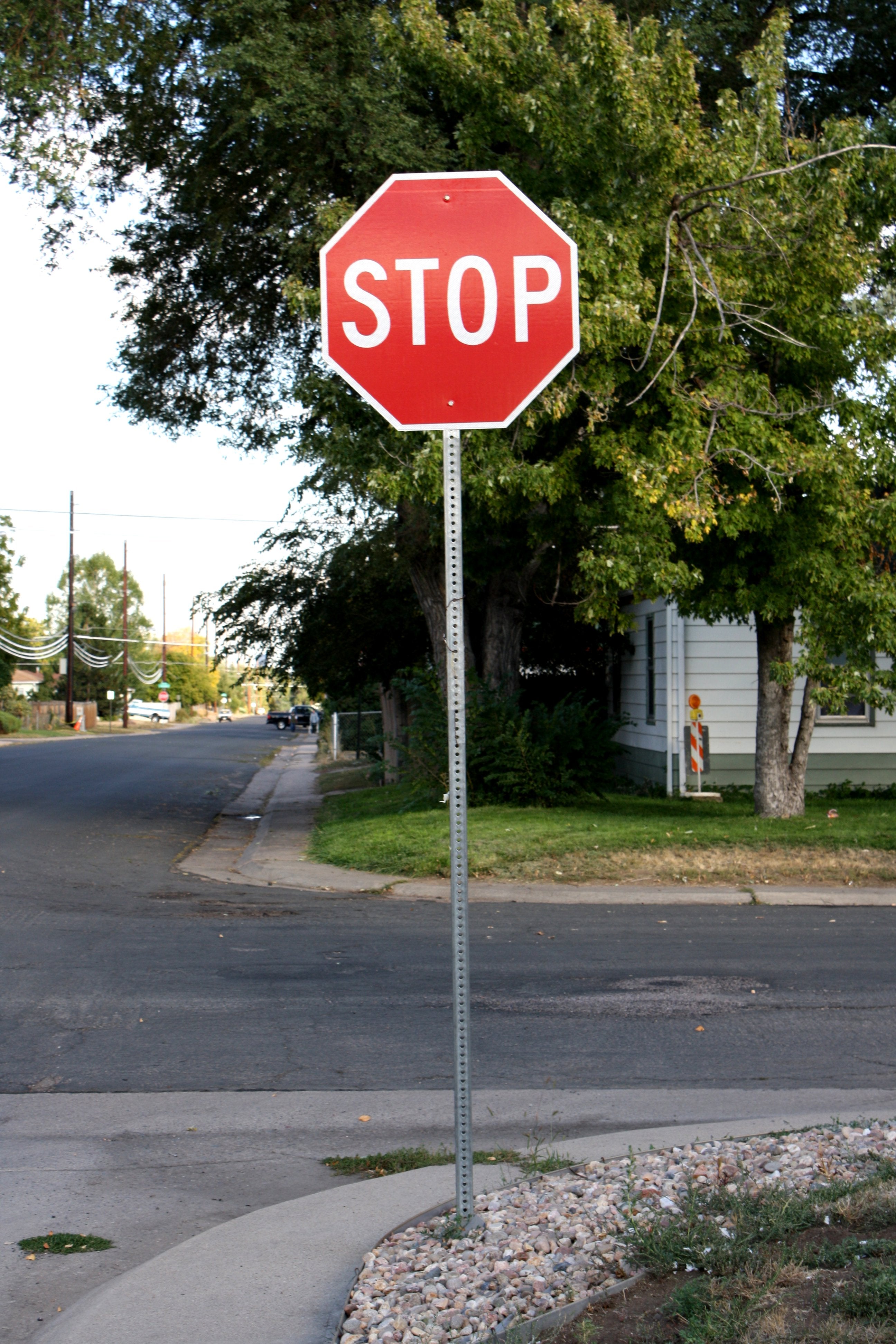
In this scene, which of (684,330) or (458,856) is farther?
(684,330)

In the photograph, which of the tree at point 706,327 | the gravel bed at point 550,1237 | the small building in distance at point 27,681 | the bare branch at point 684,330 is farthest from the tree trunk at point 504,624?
the small building in distance at point 27,681

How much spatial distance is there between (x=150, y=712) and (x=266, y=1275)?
10167 centimetres

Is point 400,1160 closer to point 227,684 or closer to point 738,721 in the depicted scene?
point 738,721

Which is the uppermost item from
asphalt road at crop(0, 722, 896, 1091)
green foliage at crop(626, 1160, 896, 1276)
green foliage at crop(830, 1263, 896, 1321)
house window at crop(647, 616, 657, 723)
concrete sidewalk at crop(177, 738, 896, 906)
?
house window at crop(647, 616, 657, 723)

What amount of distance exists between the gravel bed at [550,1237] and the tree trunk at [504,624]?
15500 mm

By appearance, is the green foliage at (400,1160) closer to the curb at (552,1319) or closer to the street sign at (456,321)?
the street sign at (456,321)

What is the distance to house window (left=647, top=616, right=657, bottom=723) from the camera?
2311 cm

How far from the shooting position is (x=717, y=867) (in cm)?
1275

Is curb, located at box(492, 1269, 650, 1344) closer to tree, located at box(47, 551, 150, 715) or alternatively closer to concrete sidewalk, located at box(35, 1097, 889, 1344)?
concrete sidewalk, located at box(35, 1097, 889, 1344)

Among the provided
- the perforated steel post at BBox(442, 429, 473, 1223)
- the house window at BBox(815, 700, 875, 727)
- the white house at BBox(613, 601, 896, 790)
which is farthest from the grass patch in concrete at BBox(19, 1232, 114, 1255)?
the house window at BBox(815, 700, 875, 727)

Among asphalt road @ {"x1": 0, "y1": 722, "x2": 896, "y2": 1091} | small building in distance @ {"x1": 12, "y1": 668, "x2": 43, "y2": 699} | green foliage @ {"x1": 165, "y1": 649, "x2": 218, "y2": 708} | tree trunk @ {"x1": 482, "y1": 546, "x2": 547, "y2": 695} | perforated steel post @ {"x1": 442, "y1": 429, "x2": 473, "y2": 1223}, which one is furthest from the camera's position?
green foliage @ {"x1": 165, "y1": 649, "x2": 218, "y2": 708}

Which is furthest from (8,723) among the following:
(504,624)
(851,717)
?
(851,717)

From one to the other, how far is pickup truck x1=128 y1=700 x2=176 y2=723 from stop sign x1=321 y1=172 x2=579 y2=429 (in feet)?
319

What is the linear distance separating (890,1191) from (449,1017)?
12.7 ft
